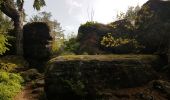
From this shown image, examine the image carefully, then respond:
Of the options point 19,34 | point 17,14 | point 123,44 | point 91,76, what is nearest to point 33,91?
point 91,76

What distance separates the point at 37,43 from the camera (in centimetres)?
2670

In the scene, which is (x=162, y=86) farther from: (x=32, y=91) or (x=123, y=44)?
(x=32, y=91)

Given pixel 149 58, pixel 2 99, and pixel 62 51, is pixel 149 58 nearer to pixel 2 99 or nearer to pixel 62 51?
pixel 2 99

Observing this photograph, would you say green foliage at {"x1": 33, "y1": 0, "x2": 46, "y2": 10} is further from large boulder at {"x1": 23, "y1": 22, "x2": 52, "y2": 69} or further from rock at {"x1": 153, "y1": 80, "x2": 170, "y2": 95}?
rock at {"x1": 153, "y1": 80, "x2": 170, "y2": 95}

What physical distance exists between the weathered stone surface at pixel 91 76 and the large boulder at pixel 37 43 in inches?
461

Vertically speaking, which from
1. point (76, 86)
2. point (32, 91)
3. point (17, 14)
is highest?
point (17, 14)

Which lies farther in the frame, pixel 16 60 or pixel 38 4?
pixel 38 4

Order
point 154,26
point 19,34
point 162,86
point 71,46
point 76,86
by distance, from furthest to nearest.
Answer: point 19,34 → point 71,46 → point 154,26 → point 162,86 → point 76,86

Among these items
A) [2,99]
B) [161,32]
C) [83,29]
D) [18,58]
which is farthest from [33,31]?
[2,99]

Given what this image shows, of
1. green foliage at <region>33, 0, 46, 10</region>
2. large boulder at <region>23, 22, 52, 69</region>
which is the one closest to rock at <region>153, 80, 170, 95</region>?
large boulder at <region>23, 22, 52, 69</region>

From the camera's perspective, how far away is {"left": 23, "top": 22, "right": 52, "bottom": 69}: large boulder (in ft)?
86.2

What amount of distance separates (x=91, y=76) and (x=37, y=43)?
45.0 feet

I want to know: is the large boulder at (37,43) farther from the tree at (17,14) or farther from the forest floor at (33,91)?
the forest floor at (33,91)

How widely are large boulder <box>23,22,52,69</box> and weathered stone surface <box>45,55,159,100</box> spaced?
11710 millimetres
